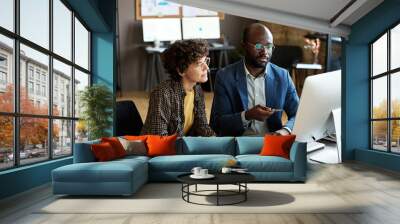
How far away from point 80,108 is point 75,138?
0.58m

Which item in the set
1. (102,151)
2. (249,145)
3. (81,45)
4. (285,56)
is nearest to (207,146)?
(249,145)

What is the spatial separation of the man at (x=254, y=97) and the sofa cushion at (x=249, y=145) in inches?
48.5

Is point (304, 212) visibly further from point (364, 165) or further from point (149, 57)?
point (149, 57)

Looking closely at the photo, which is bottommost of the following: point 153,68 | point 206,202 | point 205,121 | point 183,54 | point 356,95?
point 206,202

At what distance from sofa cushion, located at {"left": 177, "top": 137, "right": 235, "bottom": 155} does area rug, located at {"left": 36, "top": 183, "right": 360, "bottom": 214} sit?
1.42m

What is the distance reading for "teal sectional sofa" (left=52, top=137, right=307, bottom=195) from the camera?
479 cm

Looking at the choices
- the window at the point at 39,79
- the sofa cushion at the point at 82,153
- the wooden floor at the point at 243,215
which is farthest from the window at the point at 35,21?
the wooden floor at the point at 243,215

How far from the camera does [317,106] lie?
239 inches

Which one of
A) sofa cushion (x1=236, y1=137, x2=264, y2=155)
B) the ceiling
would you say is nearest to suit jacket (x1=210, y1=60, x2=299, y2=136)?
the ceiling

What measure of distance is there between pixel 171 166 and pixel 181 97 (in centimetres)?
217

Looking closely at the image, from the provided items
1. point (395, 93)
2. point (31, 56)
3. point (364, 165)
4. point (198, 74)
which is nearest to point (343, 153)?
point (364, 165)

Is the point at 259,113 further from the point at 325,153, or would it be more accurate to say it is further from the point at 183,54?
the point at 325,153

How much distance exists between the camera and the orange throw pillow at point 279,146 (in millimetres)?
6219

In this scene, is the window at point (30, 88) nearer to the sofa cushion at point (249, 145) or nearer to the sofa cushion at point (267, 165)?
the sofa cushion at point (267, 165)
